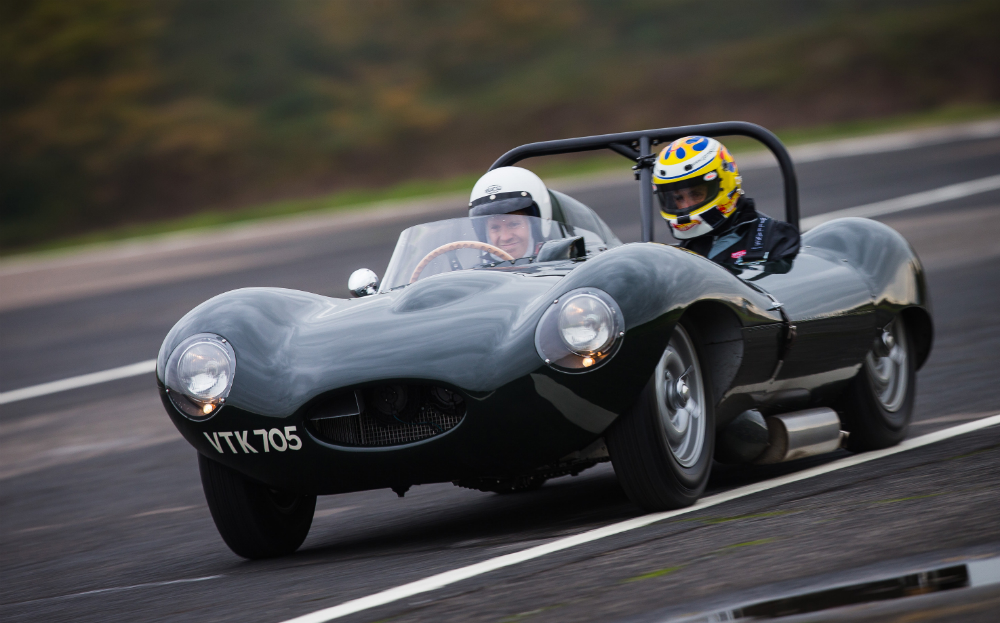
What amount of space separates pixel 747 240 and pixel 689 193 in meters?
0.35

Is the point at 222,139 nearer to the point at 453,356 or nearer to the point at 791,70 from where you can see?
the point at 791,70

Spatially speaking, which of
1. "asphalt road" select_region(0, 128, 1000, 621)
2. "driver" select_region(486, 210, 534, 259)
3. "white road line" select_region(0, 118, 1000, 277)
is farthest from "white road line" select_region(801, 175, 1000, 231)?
"driver" select_region(486, 210, 534, 259)

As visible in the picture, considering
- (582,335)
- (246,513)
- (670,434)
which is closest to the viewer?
(582,335)

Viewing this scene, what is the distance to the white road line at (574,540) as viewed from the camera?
412 centimetres

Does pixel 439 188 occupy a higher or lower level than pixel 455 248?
lower

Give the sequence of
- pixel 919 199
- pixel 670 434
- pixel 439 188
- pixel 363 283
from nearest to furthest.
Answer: pixel 670 434 < pixel 363 283 < pixel 919 199 < pixel 439 188

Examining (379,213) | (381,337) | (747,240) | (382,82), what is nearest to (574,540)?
(381,337)

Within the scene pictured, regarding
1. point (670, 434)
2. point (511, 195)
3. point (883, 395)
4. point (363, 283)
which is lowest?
point (883, 395)

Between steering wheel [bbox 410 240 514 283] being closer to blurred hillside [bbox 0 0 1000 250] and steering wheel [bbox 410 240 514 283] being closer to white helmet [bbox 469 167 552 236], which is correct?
white helmet [bbox 469 167 552 236]

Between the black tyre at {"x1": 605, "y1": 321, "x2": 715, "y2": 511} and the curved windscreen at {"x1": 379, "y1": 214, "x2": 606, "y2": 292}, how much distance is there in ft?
3.32

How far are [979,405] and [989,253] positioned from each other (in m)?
7.69

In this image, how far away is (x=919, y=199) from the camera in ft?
63.7

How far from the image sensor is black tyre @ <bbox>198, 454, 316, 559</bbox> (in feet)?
17.5

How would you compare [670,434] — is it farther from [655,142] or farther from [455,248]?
[655,142]
